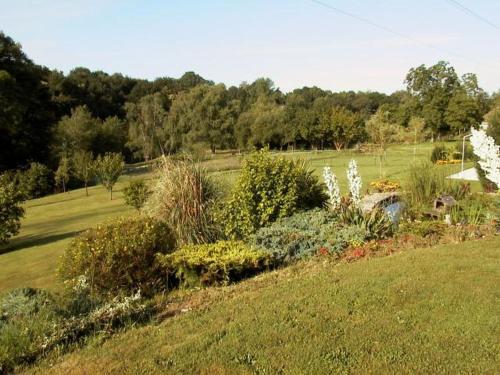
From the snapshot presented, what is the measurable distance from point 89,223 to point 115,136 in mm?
33218

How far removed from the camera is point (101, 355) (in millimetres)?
4012

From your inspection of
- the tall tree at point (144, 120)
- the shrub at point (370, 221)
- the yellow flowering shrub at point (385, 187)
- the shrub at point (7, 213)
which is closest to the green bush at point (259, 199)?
the shrub at point (370, 221)

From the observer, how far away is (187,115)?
53.8 meters

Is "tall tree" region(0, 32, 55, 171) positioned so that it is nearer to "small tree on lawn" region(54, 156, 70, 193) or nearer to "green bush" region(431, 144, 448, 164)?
"small tree on lawn" region(54, 156, 70, 193)

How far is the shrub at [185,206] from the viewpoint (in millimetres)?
9023

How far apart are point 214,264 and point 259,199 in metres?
2.46

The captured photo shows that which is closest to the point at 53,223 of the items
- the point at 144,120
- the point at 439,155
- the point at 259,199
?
the point at 259,199

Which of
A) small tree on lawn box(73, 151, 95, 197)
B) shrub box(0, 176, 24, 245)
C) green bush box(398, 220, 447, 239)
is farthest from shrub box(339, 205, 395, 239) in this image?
small tree on lawn box(73, 151, 95, 197)

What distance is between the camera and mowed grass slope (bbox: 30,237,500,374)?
3521 millimetres

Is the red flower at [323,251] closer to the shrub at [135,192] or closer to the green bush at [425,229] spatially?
the green bush at [425,229]

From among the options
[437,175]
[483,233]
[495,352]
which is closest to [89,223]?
[437,175]

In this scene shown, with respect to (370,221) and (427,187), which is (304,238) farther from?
(427,187)

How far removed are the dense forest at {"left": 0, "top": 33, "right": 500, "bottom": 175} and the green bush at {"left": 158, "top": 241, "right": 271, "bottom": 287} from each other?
2623cm

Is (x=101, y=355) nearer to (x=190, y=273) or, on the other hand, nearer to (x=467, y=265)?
(x=190, y=273)
